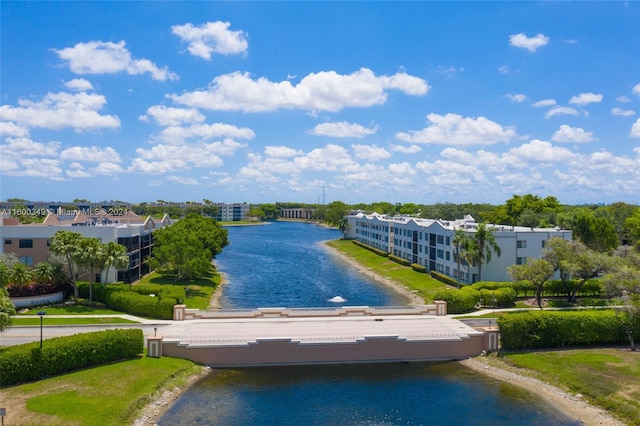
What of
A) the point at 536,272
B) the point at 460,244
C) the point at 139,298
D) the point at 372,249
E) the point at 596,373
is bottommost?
the point at 596,373

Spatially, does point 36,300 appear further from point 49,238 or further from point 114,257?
point 49,238

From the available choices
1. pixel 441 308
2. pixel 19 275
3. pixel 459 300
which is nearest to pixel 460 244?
pixel 459 300

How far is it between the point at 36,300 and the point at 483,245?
5898 cm

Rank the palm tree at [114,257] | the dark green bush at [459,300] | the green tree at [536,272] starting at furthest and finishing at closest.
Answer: the green tree at [536,272]
the palm tree at [114,257]
the dark green bush at [459,300]

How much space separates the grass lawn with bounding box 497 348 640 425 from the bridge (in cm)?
471

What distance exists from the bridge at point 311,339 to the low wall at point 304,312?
4.5 inches

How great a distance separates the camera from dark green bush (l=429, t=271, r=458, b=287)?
76631 mm

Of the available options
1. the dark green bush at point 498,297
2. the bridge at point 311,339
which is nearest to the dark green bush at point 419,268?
the dark green bush at point 498,297

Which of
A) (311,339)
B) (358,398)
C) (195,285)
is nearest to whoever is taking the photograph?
(358,398)

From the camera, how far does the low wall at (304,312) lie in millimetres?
53188

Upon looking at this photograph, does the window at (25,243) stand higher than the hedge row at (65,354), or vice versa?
the window at (25,243)

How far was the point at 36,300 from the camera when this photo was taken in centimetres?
5606

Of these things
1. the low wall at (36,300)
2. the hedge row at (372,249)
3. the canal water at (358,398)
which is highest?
the hedge row at (372,249)

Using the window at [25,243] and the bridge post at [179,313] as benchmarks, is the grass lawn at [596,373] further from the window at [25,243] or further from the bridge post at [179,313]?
the window at [25,243]
